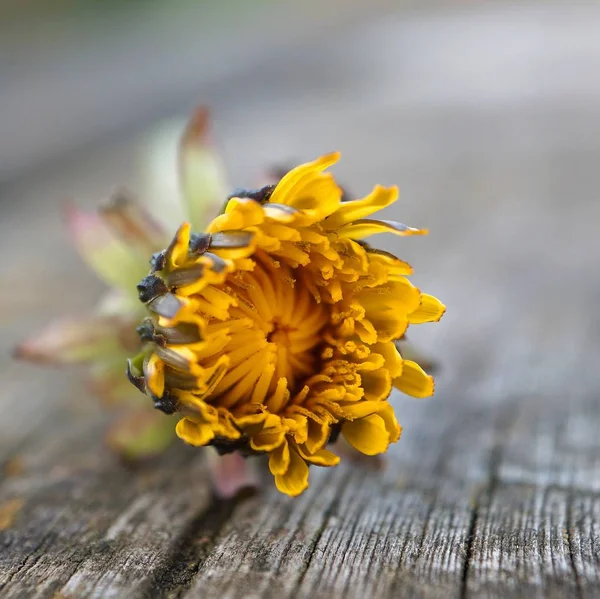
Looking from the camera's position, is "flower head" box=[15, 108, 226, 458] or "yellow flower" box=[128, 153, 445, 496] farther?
"flower head" box=[15, 108, 226, 458]

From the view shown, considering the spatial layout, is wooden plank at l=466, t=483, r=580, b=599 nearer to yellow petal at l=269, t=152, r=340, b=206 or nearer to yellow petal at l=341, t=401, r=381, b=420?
yellow petal at l=341, t=401, r=381, b=420

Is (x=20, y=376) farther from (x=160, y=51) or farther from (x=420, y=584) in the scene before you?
(x=160, y=51)

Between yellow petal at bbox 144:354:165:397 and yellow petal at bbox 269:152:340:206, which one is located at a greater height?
yellow petal at bbox 269:152:340:206

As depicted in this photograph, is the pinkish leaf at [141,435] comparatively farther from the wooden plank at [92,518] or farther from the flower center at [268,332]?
the flower center at [268,332]

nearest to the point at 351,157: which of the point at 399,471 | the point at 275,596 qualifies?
the point at 399,471

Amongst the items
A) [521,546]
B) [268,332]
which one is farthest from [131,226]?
[521,546]

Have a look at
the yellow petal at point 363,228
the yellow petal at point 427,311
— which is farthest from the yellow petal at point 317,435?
→ the yellow petal at point 363,228

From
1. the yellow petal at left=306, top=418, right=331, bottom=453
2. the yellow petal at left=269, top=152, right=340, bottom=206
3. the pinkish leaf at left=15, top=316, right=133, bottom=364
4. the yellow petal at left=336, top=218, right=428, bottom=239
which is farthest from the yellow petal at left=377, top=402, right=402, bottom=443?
the pinkish leaf at left=15, top=316, right=133, bottom=364
